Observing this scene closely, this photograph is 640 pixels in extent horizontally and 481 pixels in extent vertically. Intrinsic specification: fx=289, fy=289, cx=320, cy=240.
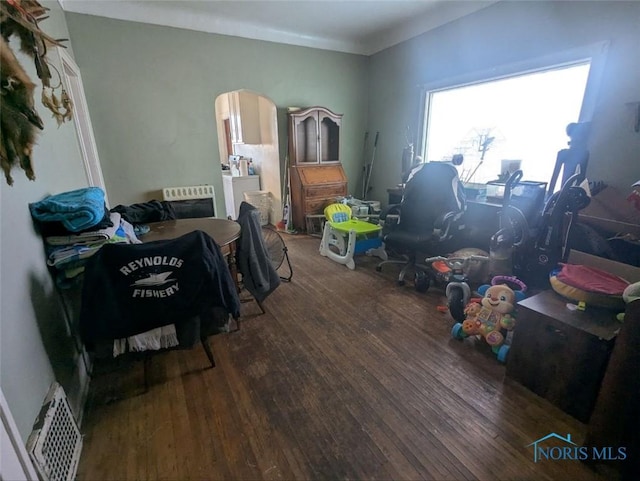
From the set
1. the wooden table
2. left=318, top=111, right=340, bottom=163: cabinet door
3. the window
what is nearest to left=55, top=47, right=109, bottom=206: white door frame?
the wooden table

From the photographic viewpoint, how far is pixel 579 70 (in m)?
2.46

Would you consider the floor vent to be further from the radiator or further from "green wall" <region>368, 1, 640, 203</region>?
"green wall" <region>368, 1, 640, 203</region>

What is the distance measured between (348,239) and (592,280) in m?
2.20

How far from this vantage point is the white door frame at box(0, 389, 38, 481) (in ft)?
2.48

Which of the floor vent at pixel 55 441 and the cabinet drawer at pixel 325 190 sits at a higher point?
the cabinet drawer at pixel 325 190

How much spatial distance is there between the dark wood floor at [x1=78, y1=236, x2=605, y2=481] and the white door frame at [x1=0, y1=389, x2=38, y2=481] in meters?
0.45

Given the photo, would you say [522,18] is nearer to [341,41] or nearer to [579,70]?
[579,70]

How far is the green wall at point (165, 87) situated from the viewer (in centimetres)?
310

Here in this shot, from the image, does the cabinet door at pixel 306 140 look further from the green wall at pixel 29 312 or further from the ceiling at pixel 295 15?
the green wall at pixel 29 312

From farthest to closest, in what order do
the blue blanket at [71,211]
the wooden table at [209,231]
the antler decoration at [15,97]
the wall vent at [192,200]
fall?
1. the wall vent at [192,200]
2. the wooden table at [209,231]
3. the blue blanket at [71,211]
4. the antler decoration at [15,97]

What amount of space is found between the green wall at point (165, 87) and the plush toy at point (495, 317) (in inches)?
132

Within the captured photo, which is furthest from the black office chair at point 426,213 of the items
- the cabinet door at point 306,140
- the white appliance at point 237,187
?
the white appliance at point 237,187

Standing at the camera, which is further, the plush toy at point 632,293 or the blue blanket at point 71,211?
the blue blanket at point 71,211

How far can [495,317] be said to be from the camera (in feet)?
6.08
